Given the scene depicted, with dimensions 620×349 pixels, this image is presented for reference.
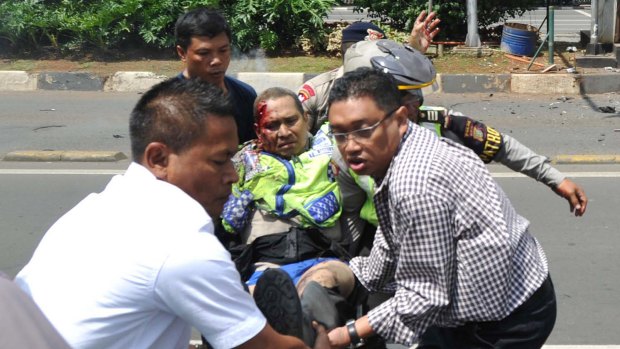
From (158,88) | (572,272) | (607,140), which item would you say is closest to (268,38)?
(607,140)

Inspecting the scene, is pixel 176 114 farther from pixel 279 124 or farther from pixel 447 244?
pixel 279 124

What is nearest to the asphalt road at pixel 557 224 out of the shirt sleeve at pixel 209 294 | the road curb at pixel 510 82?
the shirt sleeve at pixel 209 294

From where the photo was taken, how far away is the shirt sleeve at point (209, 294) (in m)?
2.00

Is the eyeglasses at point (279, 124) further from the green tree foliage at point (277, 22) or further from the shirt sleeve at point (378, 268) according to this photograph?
the green tree foliage at point (277, 22)

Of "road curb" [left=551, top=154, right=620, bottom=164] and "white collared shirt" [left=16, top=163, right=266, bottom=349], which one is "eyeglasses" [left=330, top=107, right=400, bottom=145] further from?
"road curb" [left=551, top=154, right=620, bottom=164]

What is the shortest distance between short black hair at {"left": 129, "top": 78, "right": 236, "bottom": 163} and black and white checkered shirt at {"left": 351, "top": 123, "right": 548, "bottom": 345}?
58cm

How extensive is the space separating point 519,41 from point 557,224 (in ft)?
20.6

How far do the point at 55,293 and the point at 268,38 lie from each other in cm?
1038

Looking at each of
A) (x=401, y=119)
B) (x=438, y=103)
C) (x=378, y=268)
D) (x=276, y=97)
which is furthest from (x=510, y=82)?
(x=401, y=119)

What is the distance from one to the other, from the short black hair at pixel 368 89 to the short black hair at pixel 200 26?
1491 mm

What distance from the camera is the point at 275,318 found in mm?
2412

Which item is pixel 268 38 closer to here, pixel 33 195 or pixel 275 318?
pixel 33 195

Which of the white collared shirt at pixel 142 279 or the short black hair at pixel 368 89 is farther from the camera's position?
the short black hair at pixel 368 89

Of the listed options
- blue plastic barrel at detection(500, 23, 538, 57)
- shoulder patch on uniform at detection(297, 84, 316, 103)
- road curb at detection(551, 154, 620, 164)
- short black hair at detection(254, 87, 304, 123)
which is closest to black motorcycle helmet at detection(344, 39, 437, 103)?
short black hair at detection(254, 87, 304, 123)
